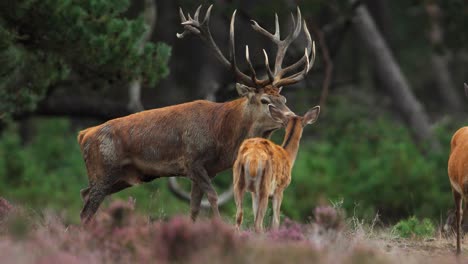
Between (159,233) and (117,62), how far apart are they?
199 inches

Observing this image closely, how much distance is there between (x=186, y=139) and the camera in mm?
10305

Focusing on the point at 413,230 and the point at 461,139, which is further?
the point at 413,230

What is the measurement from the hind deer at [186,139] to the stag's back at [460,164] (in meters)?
1.59

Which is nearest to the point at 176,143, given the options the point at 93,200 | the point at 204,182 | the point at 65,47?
the point at 204,182

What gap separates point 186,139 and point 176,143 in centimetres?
12

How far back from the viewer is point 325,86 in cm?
1980

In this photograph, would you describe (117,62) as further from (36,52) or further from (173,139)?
(173,139)

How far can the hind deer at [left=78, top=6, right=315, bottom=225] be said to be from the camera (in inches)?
402

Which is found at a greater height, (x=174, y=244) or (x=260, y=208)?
(x=174, y=244)

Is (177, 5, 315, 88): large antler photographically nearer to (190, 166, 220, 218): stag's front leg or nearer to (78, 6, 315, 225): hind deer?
(78, 6, 315, 225): hind deer

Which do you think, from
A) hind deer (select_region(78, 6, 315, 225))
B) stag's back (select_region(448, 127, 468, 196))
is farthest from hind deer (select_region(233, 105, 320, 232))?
stag's back (select_region(448, 127, 468, 196))

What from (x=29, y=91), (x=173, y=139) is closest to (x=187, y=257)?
(x=173, y=139)

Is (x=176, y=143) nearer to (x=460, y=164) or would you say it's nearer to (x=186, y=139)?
(x=186, y=139)

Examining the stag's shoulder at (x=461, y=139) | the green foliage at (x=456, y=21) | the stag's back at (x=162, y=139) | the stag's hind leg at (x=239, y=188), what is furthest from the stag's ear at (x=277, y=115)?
the green foliage at (x=456, y=21)
